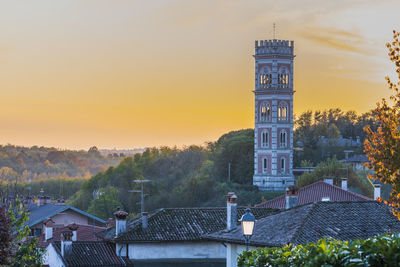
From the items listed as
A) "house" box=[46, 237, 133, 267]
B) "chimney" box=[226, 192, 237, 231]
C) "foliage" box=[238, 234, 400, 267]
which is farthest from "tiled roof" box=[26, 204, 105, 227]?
"foliage" box=[238, 234, 400, 267]

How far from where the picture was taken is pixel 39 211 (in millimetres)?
58312

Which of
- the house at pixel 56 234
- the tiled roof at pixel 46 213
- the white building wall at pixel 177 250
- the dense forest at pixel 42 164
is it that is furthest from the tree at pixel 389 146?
the dense forest at pixel 42 164

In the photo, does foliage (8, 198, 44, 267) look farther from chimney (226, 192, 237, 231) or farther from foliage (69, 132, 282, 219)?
foliage (69, 132, 282, 219)

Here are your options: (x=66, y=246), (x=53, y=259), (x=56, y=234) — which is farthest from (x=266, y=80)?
(x=66, y=246)

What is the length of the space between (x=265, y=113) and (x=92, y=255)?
60461mm

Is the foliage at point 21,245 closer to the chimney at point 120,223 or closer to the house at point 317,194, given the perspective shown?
the chimney at point 120,223

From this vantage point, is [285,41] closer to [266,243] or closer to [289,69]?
[289,69]

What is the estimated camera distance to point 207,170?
9931 centimetres

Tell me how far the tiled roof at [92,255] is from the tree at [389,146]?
58.4 ft

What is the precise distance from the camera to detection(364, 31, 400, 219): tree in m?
14.0

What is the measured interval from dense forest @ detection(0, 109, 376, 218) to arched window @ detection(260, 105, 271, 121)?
6.60 meters

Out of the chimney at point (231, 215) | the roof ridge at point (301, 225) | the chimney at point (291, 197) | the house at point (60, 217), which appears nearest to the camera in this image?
the roof ridge at point (301, 225)

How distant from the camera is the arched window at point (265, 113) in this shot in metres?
89.9

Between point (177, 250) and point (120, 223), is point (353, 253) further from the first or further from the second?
point (120, 223)
